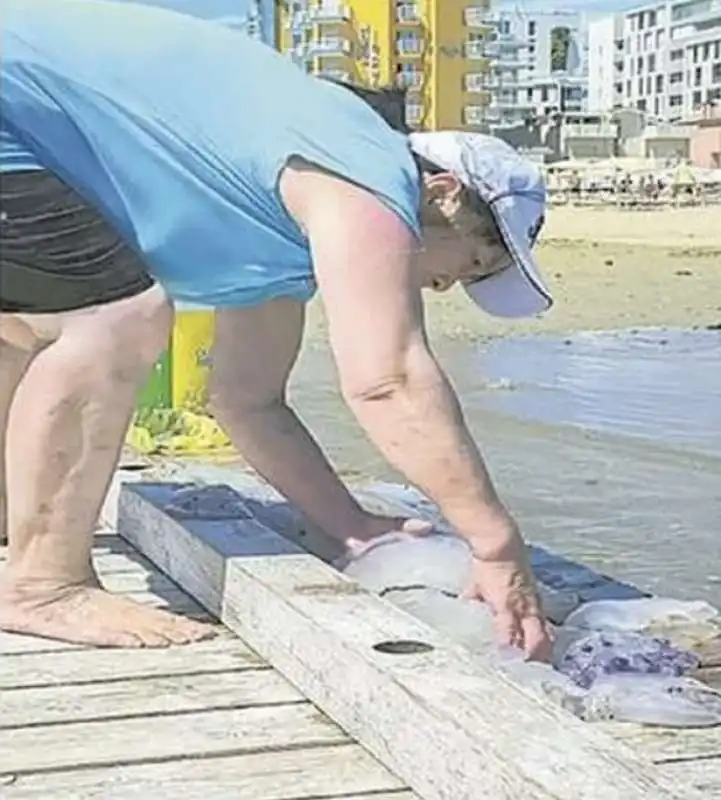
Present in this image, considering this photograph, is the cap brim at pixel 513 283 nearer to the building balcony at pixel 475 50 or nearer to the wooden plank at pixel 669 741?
the wooden plank at pixel 669 741

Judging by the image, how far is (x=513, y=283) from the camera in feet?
9.65

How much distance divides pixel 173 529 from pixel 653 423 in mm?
4803

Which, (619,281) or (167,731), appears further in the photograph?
(619,281)

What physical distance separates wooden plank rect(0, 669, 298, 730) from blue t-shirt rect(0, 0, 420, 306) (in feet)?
1.89

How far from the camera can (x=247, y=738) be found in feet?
7.65

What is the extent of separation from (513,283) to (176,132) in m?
0.68

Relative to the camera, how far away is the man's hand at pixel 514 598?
2732 millimetres

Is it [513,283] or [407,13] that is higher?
[407,13]

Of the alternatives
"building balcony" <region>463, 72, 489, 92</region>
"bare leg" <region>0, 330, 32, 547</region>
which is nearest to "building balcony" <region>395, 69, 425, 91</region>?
"building balcony" <region>463, 72, 489, 92</region>

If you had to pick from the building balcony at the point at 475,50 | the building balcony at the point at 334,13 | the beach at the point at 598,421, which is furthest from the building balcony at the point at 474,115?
the beach at the point at 598,421

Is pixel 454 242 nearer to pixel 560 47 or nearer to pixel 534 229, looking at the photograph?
pixel 534 229

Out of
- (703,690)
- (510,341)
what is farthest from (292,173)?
(510,341)

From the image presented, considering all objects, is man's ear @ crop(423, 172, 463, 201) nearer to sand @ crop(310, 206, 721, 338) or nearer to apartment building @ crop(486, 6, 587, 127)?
sand @ crop(310, 206, 721, 338)

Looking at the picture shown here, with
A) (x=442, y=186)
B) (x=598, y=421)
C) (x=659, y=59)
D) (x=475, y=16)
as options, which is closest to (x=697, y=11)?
(x=659, y=59)
